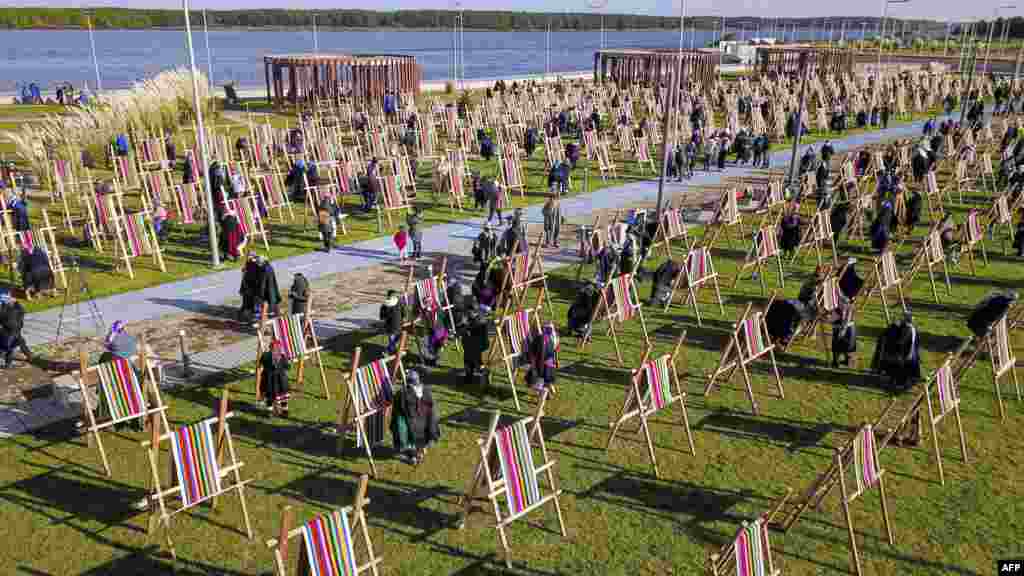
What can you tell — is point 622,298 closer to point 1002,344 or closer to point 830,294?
point 830,294

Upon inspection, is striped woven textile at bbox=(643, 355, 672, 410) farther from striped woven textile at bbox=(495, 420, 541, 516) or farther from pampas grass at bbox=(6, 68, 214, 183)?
pampas grass at bbox=(6, 68, 214, 183)

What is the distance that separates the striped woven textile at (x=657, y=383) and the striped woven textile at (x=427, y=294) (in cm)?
461

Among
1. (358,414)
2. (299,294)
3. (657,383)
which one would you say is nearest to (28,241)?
(299,294)

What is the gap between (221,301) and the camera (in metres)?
17.1

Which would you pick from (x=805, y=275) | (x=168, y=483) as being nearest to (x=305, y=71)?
(x=805, y=275)

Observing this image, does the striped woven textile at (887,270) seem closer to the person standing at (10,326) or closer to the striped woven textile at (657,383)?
the striped woven textile at (657,383)

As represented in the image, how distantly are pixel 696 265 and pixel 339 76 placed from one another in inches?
1556

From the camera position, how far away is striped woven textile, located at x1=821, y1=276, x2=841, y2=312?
14.1 m

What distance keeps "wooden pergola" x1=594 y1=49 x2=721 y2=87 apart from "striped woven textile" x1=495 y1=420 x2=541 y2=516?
5147 cm

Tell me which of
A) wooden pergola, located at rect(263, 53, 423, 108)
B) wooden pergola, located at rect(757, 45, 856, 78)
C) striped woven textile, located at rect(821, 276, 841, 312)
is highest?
wooden pergola, located at rect(757, 45, 856, 78)

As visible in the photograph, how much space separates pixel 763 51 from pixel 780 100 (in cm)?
2645

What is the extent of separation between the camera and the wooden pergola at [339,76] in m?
49.0

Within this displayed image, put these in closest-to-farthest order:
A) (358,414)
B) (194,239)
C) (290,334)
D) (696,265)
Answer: (358,414) < (290,334) < (696,265) < (194,239)

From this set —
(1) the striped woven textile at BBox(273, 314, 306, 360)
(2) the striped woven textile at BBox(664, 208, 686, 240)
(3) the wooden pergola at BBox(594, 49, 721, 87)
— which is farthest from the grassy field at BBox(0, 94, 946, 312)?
(3) the wooden pergola at BBox(594, 49, 721, 87)
